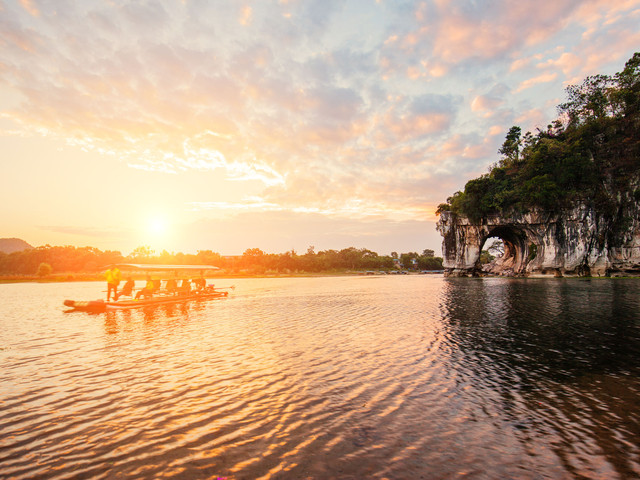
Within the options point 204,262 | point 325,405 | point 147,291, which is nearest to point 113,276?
point 147,291

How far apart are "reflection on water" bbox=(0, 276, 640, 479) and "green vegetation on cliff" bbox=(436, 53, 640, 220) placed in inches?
2038

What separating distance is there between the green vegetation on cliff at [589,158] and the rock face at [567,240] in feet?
6.12

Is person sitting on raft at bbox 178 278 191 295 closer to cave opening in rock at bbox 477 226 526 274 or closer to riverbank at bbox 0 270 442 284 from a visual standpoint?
riverbank at bbox 0 270 442 284

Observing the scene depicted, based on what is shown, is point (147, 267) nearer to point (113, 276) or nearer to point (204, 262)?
point (113, 276)

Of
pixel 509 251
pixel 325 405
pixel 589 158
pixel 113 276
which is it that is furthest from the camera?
pixel 509 251

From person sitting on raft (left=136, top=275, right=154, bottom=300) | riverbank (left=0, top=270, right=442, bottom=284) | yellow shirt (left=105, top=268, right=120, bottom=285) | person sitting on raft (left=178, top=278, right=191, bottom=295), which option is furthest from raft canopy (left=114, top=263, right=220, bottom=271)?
riverbank (left=0, top=270, right=442, bottom=284)

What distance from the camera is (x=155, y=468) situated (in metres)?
4.54

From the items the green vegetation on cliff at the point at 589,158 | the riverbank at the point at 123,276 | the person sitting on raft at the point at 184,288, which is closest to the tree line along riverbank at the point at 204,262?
the riverbank at the point at 123,276

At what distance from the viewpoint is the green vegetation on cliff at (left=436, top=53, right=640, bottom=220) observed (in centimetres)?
5194

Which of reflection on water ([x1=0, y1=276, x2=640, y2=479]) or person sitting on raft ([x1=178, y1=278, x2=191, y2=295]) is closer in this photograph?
reflection on water ([x1=0, y1=276, x2=640, y2=479])

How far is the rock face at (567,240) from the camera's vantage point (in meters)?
52.0

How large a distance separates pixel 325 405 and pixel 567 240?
65.8 m

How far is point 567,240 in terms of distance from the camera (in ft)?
184

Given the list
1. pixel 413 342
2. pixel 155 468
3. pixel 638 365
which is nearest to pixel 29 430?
pixel 155 468
